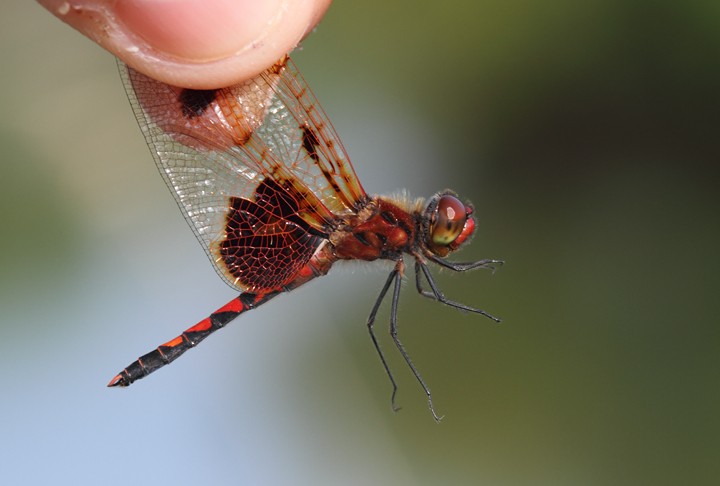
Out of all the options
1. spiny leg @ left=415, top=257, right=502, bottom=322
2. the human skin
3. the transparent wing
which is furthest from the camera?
spiny leg @ left=415, top=257, right=502, bottom=322

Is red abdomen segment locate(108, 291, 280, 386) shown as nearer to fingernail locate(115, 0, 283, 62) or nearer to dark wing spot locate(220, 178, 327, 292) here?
dark wing spot locate(220, 178, 327, 292)

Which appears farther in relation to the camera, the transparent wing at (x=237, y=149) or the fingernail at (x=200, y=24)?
the transparent wing at (x=237, y=149)

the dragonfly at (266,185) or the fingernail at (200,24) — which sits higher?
the fingernail at (200,24)

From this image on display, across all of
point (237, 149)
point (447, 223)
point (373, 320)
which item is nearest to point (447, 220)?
point (447, 223)

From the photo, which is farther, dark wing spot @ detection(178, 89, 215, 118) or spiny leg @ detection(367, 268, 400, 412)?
spiny leg @ detection(367, 268, 400, 412)

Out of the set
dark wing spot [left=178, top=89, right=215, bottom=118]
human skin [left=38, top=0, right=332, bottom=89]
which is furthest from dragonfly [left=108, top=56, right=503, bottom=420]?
human skin [left=38, top=0, right=332, bottom=89]

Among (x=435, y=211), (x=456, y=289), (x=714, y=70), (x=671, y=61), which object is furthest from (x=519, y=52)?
(x=435, y=211)

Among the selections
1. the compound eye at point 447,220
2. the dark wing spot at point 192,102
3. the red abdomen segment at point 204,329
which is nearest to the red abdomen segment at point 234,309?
the red abdomen segment at point 204,329

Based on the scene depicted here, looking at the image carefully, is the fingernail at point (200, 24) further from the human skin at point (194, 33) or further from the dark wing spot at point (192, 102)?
the dark wing spot at point (192, 102)

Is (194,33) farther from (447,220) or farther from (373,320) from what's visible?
(373,320)
